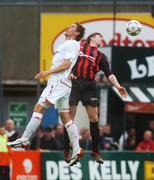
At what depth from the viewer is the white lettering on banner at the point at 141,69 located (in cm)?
2428

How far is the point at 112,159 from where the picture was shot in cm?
2383

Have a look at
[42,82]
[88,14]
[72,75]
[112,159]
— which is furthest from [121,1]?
[72,75]

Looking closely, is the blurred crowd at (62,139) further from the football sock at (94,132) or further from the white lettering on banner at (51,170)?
the football sock at (94,132)

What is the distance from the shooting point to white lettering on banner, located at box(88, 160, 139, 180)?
2366 centimetres

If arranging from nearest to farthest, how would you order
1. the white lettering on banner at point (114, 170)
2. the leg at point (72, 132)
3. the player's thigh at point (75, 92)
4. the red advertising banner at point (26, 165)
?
the leg at point (72, 132), the player's thigh at point (75, 92), the red advertising banner at point (26, 165), the white lettering on banner at point (114, 170)

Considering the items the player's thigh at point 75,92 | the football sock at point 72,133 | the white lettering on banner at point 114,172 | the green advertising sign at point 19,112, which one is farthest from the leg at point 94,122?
the green advertising sign at point 19,112

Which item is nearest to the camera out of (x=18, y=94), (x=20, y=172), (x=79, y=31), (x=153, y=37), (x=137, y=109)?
(x=79, y=31)

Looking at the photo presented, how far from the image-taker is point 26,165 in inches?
923

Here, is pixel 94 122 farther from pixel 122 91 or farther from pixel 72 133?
pixel 122 91

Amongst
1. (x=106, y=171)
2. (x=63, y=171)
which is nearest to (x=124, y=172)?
(x=106, y=171)

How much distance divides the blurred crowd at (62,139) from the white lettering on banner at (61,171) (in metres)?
0.56

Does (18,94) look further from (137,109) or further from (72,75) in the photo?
(72,75)

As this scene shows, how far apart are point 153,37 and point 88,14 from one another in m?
2.11

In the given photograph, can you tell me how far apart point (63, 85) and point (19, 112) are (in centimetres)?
1419
